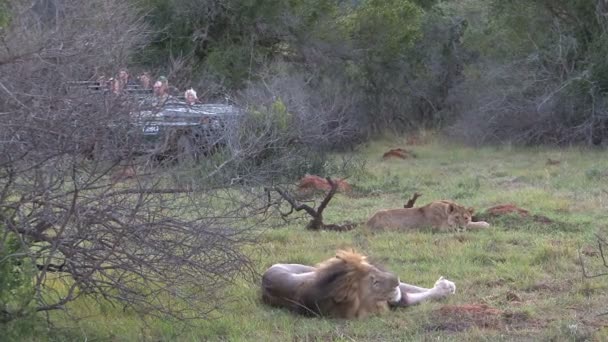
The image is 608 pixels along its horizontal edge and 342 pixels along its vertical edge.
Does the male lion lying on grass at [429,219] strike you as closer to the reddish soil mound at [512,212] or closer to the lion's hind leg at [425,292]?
the reddish soil mound at [512,212]

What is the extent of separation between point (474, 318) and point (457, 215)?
14.4ft

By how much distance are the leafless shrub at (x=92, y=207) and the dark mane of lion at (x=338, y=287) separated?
2.00 feet

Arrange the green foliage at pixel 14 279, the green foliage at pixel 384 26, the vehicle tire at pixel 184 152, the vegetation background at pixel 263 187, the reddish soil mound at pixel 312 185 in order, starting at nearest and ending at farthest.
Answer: the green foliage at pixel 14 279 → the vegetation background at pixel 263 187 → the vehicle tire at pixel 184 152 → the reddish soil mound at pixel 312 185 → the green foliage at pixel 384 26

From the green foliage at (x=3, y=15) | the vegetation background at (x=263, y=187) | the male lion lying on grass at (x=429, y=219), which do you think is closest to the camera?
the vegetation background at (x=263, y=187)

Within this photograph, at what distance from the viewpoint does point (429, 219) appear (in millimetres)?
11531

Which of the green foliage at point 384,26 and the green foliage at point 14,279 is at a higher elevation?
the green foliage at point 14,279

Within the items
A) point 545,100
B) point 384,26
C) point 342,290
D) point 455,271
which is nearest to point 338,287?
point 342,290

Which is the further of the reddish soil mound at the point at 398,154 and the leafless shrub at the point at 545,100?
the reddish soil mound at the point at 398,154

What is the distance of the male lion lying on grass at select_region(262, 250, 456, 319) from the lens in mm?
7461

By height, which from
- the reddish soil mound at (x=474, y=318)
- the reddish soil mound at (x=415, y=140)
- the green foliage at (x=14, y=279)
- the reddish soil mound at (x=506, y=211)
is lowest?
the reddish soil mound at (x=415, y=140)

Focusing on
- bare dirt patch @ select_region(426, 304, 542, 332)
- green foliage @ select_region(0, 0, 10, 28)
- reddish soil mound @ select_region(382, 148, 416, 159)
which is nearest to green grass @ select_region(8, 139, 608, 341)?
bare dirt patch @ select_region(426, 304, 542, 332)

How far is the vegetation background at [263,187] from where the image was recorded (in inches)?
262

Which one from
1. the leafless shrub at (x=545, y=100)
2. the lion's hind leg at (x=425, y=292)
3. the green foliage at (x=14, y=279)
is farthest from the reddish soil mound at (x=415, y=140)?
the green foliage at (x=14, y=279)

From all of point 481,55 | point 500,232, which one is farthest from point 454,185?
point 481,55
